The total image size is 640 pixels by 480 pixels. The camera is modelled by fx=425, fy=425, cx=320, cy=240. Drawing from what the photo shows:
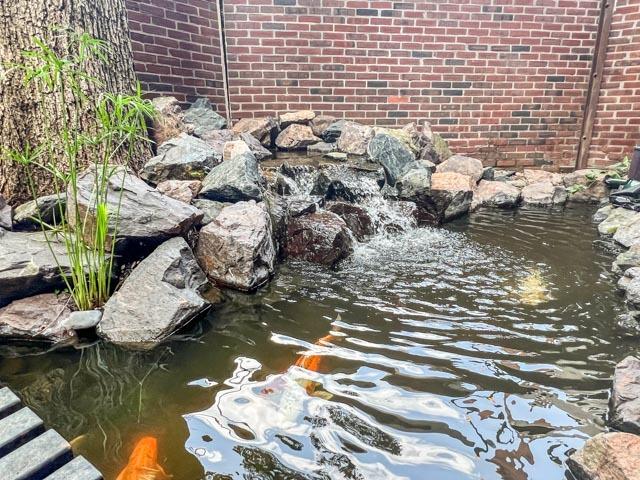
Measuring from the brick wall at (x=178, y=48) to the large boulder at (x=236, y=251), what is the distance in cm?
259

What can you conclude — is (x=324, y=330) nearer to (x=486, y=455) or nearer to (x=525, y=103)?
(x=486, y=455)

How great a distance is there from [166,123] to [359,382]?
3.26 meters

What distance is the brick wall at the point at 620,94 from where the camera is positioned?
550cm

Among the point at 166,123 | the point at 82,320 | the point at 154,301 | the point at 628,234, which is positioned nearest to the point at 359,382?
the point at 154,301

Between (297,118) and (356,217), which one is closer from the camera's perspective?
(356,217)

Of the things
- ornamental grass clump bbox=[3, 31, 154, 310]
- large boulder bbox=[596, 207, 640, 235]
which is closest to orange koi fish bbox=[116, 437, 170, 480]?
ornamental grass clump bbox=[3, 31, 154, 310]

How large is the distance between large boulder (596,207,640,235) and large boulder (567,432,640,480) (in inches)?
126

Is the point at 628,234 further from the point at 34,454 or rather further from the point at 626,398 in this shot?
the point at 34,454

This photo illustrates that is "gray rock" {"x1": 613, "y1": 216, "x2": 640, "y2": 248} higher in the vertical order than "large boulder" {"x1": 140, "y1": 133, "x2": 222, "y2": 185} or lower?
lower

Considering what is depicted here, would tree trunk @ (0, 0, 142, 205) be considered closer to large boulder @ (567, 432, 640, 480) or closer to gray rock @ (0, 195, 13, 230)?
gray rock @ (0, 195, 13, 230)

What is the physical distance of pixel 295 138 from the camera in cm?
538

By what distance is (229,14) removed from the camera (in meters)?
5.18

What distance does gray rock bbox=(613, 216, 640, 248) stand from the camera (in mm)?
3489

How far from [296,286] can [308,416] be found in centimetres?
125
